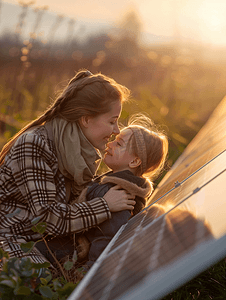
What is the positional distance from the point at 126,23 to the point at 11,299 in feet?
31.5

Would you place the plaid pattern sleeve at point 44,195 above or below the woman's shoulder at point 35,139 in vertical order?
below

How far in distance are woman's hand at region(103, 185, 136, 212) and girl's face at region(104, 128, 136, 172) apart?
0.38 m

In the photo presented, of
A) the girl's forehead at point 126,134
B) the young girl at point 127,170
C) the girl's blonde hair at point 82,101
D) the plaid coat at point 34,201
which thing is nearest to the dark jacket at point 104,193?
the young girl at point 127,170

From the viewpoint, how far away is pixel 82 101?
307 cm

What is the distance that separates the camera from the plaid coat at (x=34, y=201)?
104 inches

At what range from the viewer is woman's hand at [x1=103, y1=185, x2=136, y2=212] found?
281 cm

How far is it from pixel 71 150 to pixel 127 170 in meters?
0.60

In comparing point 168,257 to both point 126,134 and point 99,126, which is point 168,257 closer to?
point 99,126

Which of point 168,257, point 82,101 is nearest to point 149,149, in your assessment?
point 82,101

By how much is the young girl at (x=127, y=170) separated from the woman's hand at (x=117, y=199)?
3 cm

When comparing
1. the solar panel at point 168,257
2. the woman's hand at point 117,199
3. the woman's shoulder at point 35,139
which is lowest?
the woman's hand at point 117,199

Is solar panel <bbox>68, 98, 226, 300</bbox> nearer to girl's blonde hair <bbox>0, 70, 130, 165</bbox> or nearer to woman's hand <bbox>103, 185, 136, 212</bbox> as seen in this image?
woman's hand <bbox>103, 185, 136, 212</bbox>

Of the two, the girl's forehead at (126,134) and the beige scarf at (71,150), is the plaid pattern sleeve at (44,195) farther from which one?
the girl's forehead at (126,134)

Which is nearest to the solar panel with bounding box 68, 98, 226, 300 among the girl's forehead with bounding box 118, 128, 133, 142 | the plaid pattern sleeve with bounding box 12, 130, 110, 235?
the plaid pattern sleeve with bounding box 12, 130, 110, 235
